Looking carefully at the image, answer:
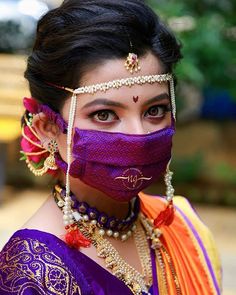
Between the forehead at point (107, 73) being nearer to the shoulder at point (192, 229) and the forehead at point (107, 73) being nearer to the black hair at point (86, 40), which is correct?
the black hair at point (86, 40)

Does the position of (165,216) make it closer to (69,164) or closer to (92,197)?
(92,197)

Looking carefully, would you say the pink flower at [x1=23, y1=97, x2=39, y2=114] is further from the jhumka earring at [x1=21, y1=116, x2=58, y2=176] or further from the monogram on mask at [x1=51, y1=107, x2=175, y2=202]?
the monogram on mask at [x1=51, y1=107, x2=175, y2=202]

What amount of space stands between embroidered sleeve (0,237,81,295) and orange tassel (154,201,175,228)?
1.45ft

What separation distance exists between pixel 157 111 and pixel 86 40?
290 millimetres

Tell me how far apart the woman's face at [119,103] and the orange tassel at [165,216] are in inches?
14.2

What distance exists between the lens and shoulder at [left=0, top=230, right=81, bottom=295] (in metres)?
1.73

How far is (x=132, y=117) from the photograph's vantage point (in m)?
1.79

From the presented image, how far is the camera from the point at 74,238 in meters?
1.82

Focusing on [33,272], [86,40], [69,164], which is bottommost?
[33,272]

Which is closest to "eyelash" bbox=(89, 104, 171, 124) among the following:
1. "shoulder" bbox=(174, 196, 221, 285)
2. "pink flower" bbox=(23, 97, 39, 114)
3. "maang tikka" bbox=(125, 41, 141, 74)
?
"maang tikka" bbox=(125, 41, 141, 74)

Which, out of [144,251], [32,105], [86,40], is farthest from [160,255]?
[86,40]

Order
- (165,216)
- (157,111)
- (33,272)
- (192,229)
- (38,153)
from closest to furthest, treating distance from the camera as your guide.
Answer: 1. (33,272)
2. (157,111)
3. (38,153)
4. (165,216)
5. (192,229)

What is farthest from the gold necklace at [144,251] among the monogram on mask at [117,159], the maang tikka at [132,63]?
the maang tikka at [132,63]

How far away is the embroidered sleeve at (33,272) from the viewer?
1.73 meters
